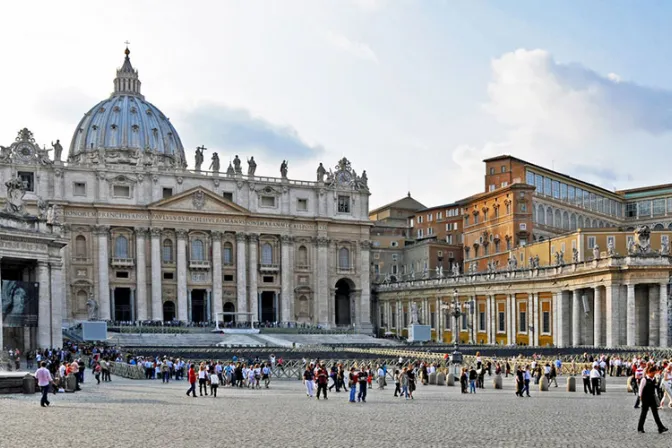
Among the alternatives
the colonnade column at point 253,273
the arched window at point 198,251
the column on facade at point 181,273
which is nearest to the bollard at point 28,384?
the column on facade at point 181,273

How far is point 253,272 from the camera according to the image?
96.1 m

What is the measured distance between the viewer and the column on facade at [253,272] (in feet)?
314

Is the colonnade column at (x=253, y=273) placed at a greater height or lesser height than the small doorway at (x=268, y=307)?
greater

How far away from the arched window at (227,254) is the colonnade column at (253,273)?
185 cm

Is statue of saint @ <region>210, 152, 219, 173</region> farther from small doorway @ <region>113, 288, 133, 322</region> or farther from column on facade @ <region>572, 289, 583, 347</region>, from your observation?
column on facade @ <region>572, 289, 583, 347</region>

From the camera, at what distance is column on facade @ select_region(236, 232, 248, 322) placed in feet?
311

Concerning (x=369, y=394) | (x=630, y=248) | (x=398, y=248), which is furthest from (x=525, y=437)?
(x=398, y=248)

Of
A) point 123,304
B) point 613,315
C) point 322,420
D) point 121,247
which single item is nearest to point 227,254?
point 121,247

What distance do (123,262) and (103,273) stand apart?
7.56 feet

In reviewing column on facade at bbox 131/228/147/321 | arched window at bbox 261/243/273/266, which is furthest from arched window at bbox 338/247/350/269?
column on facade at bbox 131/228/147/321

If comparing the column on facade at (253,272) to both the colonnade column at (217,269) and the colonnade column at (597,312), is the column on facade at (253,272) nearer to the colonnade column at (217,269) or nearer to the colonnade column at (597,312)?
the colonnade column at (217,269)

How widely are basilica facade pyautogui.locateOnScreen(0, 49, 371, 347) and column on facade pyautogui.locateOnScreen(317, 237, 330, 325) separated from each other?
0.40ft

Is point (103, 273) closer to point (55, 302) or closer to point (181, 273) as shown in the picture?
point (181, 273)

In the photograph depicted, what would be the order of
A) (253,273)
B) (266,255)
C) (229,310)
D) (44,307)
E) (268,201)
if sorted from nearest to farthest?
(44,307) < (253,273) < (229,310) < (266,255) < (268,201)
